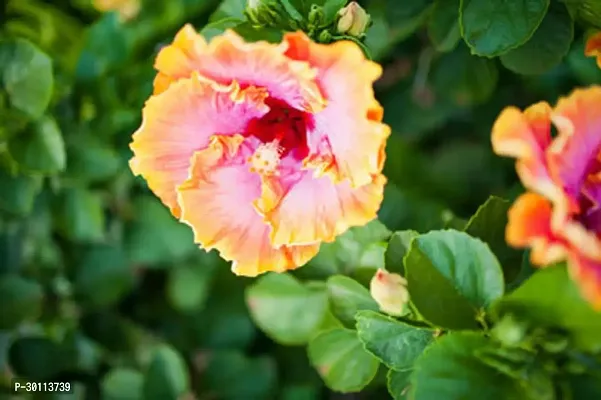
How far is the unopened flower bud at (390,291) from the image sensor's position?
836 mm

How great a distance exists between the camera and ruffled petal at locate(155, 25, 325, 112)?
767mm

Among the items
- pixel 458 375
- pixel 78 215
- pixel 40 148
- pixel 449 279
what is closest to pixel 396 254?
pixel 449 279

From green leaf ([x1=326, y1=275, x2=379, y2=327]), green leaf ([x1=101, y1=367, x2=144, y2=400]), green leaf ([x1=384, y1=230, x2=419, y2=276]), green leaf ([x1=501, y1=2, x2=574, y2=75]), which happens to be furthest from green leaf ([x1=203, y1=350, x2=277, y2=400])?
green leaf ([x1=501, y1=2, x2=574, y2=75])

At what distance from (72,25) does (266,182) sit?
33.6 inches

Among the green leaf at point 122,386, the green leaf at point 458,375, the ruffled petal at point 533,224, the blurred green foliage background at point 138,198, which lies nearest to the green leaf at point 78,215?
the blurred green foliage background at point 138,198

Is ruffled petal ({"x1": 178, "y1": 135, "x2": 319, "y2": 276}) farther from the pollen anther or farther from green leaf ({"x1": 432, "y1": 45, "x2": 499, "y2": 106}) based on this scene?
green leaf ({"x1": 432, "y1": 45, "x2": 499, "y2": 106})

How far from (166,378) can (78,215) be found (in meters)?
0.32

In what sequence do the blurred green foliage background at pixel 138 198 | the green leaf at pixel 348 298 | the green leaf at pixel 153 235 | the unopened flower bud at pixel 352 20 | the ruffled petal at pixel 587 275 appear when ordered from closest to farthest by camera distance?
the ruffled petal at pixel 587 275, the unopened flower bud at pixel 352 20, the green leaf at pixel 348 298, the blurred green foliage background at pixel 138 198, the green leaf at pixel 153 235

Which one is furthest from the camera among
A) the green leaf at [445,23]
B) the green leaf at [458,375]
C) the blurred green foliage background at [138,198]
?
the blurred green foliage background at [138,198]

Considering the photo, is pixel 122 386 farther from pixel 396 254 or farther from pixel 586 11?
pixel 586 11

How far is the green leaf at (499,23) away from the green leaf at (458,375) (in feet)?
1.09

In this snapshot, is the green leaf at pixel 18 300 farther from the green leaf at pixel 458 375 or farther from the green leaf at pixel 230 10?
the green leaf at pixel 458 375

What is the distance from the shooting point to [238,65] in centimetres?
80

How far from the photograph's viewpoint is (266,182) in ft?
2.93
